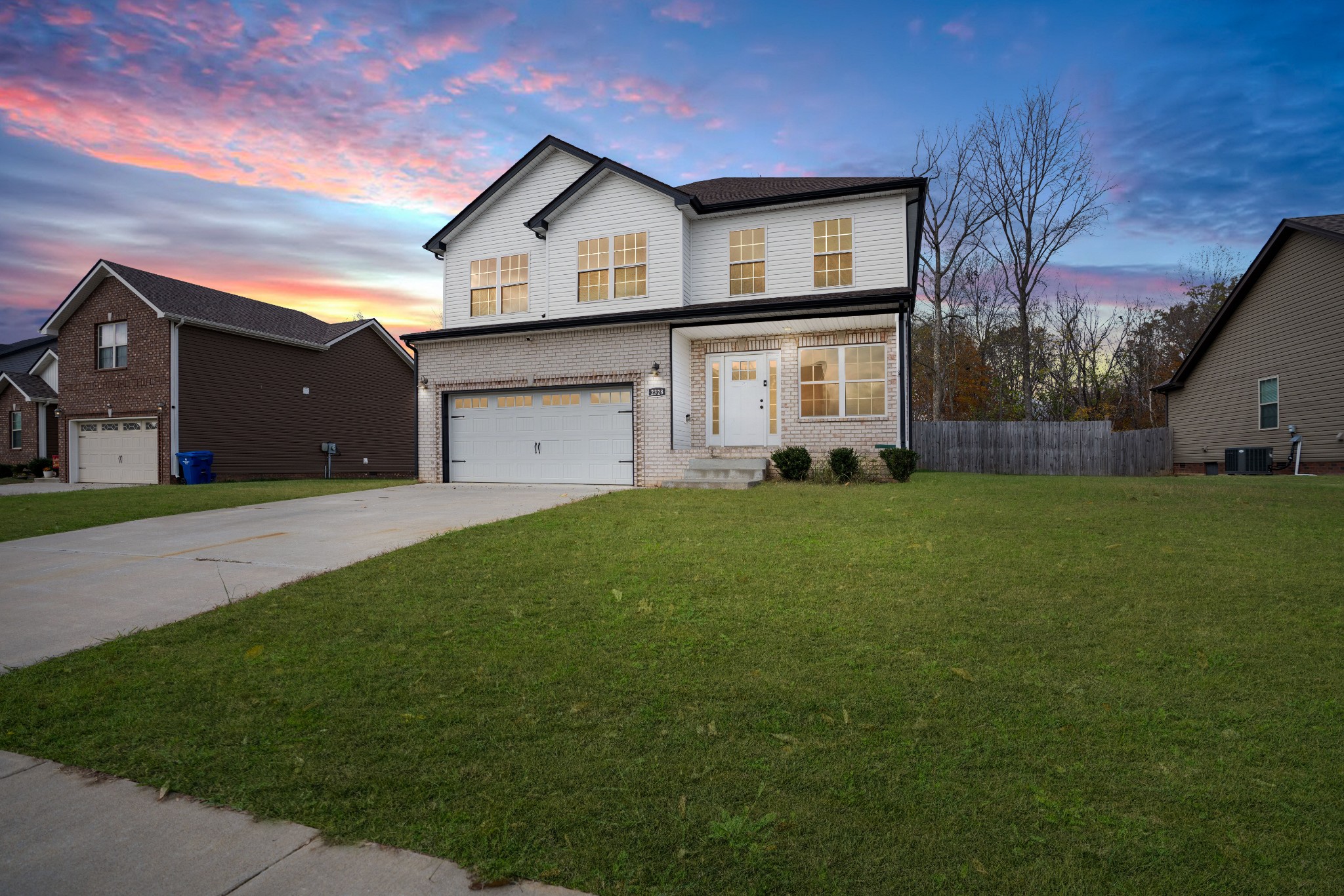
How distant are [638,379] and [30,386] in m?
31.4

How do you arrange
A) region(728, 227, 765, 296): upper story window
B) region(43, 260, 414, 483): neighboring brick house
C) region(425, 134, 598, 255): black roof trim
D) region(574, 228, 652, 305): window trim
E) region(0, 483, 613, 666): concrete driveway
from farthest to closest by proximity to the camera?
1. region(43, 260, 414, 483): neighboring brick house
2. region(425, 134, 598, 255): black roof trim
3. region(574, 228, 652, 305): window trim
4. region(728, 227, 765, 296): upper story window
5. region(0, 483, 613, 666): concrete driveway

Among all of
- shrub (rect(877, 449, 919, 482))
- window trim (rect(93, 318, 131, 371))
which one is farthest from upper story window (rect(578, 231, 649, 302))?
window trim (rect(93, 318, 131, 371))

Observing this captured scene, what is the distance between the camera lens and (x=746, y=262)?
50.3ft

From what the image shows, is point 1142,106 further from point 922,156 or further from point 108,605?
point 108,605

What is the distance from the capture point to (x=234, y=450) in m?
22.1

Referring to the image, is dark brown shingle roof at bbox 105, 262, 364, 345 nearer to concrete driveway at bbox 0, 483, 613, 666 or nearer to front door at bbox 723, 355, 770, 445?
concrete driveway at bbox 0, 483, 613, 666

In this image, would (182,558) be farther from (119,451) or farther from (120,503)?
(119,451)

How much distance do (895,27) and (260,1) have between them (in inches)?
481

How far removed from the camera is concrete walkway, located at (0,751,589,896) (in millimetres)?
1891

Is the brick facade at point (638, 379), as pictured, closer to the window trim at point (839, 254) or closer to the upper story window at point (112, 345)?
the window trim at point (839, 254)

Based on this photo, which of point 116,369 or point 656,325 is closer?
point 656,325

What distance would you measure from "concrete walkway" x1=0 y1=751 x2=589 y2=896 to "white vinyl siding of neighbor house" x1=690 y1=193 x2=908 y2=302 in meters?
14.2

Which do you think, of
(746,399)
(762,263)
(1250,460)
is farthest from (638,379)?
(1250,460)

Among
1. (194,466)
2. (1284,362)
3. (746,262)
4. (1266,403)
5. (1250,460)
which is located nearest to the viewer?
Answer: (746,262)
